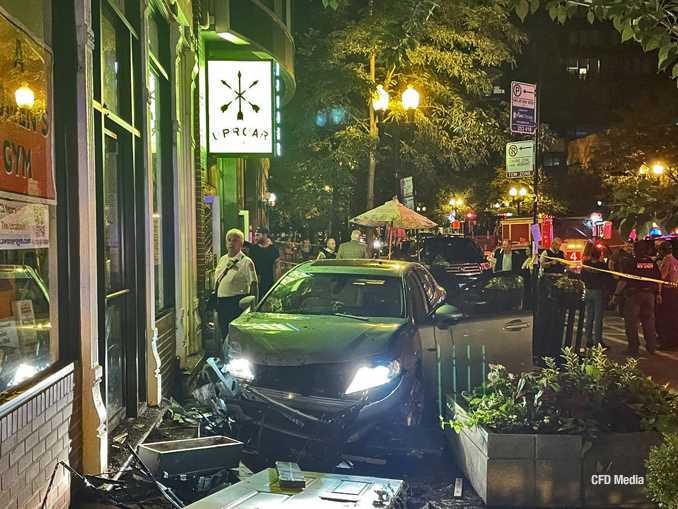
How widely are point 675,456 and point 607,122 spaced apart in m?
81.5

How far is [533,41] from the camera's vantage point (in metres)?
79.4

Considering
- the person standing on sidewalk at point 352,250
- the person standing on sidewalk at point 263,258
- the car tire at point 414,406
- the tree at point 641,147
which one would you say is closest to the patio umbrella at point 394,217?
the person standing on sidewalk at point 352,250

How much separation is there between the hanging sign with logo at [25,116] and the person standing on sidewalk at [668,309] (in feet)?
33.9

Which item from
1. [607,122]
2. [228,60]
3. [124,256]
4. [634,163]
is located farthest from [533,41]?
[124,256]

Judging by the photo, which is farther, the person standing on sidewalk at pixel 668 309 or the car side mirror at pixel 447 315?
the person standing on sidewalk at pixel 668 309

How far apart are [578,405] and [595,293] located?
6995 millimetres

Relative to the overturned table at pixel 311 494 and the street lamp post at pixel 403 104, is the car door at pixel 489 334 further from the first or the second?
the street lamp post at pixel 403 104

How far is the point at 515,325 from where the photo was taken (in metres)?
7.66

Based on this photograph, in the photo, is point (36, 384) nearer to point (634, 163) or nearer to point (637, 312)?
point (637, 312)

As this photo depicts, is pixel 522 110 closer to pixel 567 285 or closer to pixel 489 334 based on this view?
pixel 567 285

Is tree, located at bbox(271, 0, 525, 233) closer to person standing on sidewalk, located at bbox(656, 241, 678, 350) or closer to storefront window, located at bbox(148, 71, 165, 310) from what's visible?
person standing on sidewalk, located at bbox(656, 241, 678, 350)

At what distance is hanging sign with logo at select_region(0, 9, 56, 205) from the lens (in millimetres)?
3959

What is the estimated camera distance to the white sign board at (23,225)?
3914 mm

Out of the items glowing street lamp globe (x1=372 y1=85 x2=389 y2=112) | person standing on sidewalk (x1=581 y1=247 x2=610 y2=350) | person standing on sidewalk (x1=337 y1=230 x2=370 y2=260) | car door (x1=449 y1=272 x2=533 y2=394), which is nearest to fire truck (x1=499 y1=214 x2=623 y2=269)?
glowing street lamp globe (x1=372 y1=85 x2=389 y2=112)
